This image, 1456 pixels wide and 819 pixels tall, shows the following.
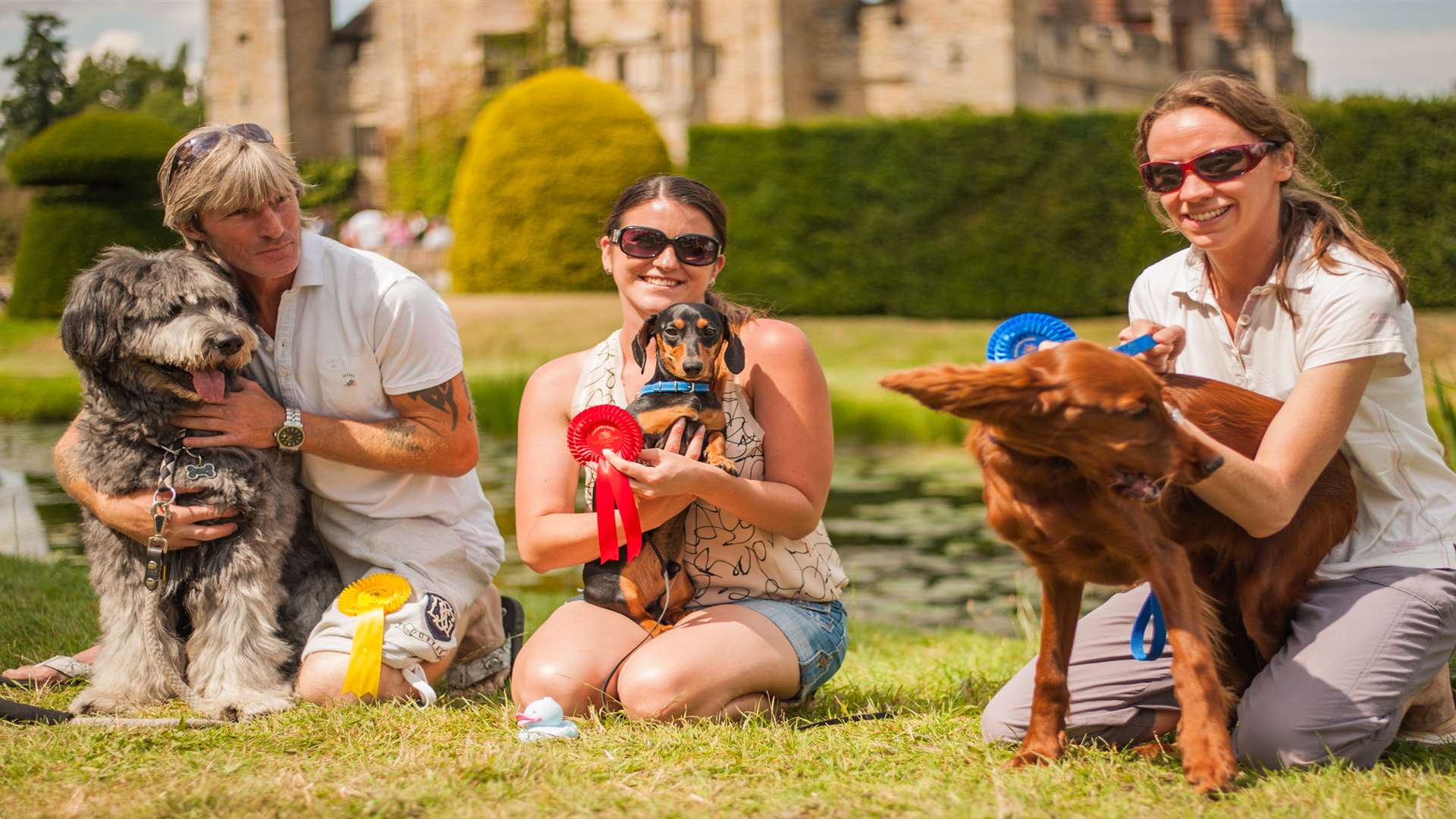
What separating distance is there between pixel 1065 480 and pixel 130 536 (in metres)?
2.60

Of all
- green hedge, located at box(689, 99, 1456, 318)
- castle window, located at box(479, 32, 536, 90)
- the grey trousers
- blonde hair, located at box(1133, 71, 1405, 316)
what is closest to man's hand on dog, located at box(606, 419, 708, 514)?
the grey trousers

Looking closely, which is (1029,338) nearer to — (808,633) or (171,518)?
(808,633)

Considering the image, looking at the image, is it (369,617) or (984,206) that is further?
(984,206)

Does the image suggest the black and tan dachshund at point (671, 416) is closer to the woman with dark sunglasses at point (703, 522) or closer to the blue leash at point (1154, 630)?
the woman with dark sunglasses at point (703, 522)

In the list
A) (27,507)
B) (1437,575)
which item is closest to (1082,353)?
(1437,575)

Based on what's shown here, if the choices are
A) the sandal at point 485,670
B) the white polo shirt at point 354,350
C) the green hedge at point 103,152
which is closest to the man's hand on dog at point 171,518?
the white polo shirt at point 354,350

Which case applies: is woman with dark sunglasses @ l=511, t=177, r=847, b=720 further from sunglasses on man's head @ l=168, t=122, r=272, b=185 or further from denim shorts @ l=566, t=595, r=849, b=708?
sunglasses on man's head @ l=168, t=122, r=272, b=185

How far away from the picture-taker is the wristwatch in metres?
3.64

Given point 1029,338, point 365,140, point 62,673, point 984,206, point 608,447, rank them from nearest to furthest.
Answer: point 1029,338
point 608,447
point 62,673
point 984,206
point 365,140

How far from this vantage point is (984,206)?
772 inches

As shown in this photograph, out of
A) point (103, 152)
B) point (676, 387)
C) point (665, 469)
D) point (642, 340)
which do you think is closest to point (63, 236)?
point (103, 152)

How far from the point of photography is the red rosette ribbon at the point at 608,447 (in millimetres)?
3195

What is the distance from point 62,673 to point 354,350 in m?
1.41

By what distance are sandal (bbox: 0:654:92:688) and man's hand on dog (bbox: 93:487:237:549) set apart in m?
0.71
